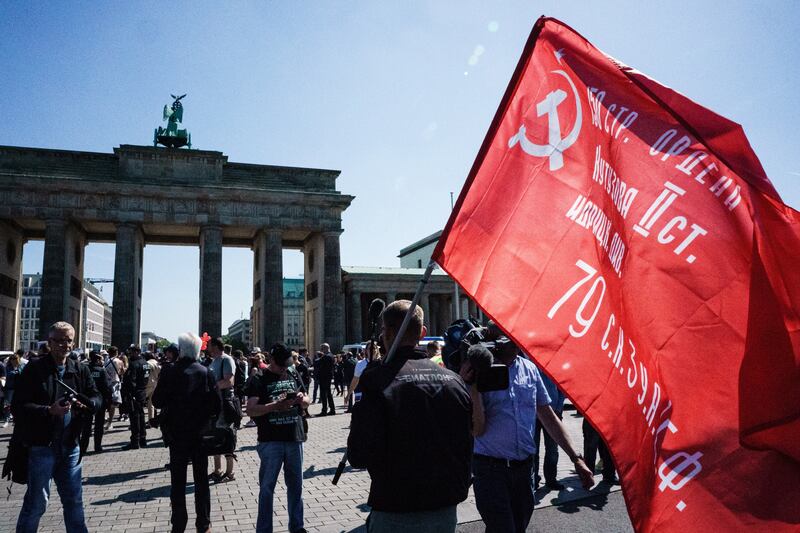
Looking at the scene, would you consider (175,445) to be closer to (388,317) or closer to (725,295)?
(388,317)

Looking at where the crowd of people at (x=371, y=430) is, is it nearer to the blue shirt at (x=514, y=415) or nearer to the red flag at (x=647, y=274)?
the blue shirt at (x=514, y=415)

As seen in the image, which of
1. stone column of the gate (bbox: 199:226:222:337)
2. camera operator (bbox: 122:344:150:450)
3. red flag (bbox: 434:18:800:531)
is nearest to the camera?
red flag (bbox: 434:18:800:531)

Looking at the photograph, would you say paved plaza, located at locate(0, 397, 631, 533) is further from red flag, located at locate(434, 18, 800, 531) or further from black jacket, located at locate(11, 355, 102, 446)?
red flag, located at locate(434, 18, 800, 531)

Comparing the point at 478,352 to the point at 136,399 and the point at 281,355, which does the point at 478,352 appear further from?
the point at 136,399

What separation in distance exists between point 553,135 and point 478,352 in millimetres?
1292

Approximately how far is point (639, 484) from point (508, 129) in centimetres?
184

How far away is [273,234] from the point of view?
42625mm

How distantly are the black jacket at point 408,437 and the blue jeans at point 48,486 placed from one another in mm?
3518

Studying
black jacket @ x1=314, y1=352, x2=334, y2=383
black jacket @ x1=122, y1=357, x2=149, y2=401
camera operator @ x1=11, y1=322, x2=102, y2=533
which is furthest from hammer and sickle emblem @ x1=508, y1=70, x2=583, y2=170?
black jacket @ x1=314, y1=352, x2=334, y2=383

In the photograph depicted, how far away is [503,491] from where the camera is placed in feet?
12.0

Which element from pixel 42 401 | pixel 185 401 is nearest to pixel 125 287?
pixel 185 401

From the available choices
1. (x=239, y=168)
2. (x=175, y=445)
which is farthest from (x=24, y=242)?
(x=175, y=445)

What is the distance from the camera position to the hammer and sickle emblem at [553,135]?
2.91m

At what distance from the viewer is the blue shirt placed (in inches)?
148
